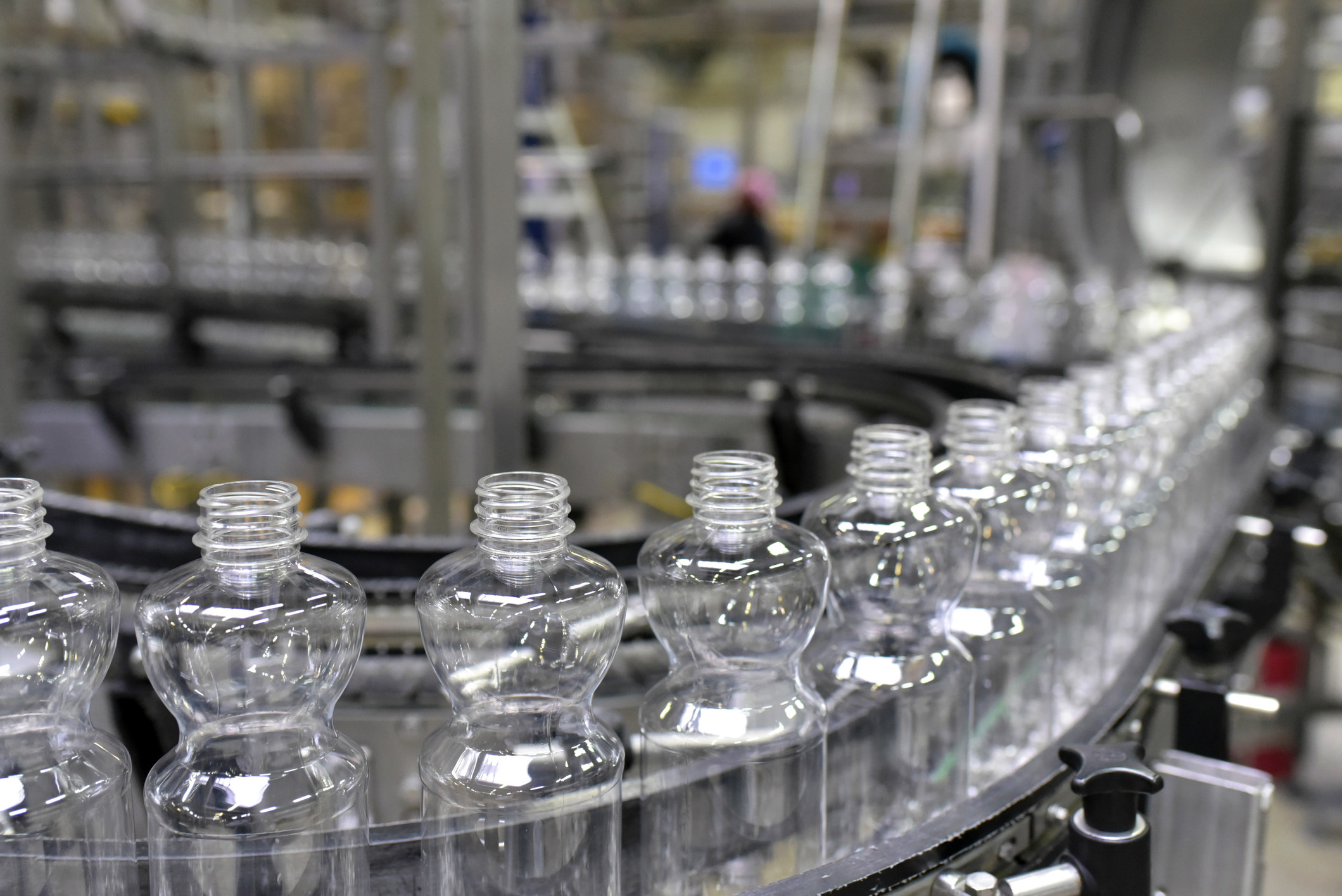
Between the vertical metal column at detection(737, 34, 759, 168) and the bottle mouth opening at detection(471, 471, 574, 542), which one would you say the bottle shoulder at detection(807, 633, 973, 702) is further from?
the vertical metal column at detection(737, 34, 759, 168)

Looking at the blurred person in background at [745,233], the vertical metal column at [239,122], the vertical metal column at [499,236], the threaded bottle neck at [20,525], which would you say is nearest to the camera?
the threaded bottle neck at [20,525]

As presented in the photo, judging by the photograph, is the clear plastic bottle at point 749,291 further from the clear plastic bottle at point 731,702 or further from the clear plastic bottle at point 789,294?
the clear plastic bottle at point 731,702

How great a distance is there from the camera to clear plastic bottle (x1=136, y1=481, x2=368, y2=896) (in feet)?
1.77

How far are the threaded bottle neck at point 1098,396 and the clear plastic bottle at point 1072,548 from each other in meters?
0.03

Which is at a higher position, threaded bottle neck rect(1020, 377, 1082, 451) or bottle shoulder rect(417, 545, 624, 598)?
threaded bottle neck rect(1020, 377, 1082, 451)

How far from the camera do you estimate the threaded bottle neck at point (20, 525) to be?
534 millimetres

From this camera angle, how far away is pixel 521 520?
57cm

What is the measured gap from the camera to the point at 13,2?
4.00 m

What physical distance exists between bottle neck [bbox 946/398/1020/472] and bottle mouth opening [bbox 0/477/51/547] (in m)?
0.62

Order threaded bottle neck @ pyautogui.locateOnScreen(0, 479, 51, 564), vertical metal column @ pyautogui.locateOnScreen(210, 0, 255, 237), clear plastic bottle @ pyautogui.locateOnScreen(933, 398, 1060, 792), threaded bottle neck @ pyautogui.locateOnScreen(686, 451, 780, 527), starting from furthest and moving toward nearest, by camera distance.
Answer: vertical metal column @ pyautogui.locateOnScreen(210, 0, 255, 237) < clear plastic bottle @ pyautogui.locateOnScreen(933, 398, 1060, 792) < threaded bottle neck @ pyautogui.locateOnScreen(686, 451, 780, 527) < threaded bottle neck @ pyautogui.locateOnScreen(0, 479, 51, 564)

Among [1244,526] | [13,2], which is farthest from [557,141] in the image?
[1244,526]

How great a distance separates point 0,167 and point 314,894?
2.48 m

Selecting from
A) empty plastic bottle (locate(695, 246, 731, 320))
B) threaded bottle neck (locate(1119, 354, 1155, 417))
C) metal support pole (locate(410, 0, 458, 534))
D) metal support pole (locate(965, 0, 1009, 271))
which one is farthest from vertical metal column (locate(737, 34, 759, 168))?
threaded bottle neck (locate(1119, 354, 1155, 417))

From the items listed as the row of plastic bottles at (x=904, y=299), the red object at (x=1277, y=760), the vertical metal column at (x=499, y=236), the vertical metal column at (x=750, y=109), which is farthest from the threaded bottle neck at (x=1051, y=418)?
the vertical metal column at (x=750, y=109)
